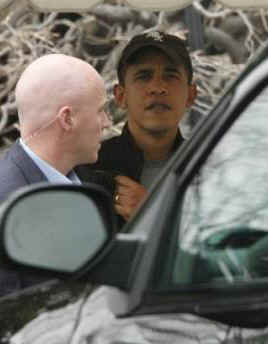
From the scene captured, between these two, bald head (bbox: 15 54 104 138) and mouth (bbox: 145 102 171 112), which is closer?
bald head (bbox: 15 54 104 138)

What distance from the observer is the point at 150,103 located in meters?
5.29

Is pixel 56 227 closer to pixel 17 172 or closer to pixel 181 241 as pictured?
pixel 181 241

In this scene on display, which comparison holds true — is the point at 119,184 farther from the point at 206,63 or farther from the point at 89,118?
the point at 206,63

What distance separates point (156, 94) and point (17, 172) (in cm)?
129

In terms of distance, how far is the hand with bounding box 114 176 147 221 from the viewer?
187 inches

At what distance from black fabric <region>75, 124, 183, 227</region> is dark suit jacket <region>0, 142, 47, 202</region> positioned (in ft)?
2.92

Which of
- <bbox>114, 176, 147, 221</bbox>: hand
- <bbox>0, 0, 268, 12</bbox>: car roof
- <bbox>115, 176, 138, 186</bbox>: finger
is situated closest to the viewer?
<bbox>114, 176, 147, 221</bbox>: hand

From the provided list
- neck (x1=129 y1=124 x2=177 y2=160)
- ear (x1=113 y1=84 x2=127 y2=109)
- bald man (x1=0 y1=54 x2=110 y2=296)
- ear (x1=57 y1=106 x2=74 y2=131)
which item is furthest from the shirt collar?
ear (x1=113 y1=84 x2=127 y2=109)

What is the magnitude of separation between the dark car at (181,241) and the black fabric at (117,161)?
94.2 inches

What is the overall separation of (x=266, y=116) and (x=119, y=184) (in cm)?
234

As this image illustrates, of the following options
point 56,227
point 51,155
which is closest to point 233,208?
point 56,227

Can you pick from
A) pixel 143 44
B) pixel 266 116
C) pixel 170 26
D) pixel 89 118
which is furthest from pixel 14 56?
pixel 266 116

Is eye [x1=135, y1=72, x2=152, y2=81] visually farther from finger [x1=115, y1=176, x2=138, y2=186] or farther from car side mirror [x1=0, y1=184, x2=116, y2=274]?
car side mirror [x1=0, y1=184, x2=116, y2=274]

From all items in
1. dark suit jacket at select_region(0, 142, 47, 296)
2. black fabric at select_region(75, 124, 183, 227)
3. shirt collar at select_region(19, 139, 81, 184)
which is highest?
dark suit jacket at select_region(0, 142, 47, 296)
